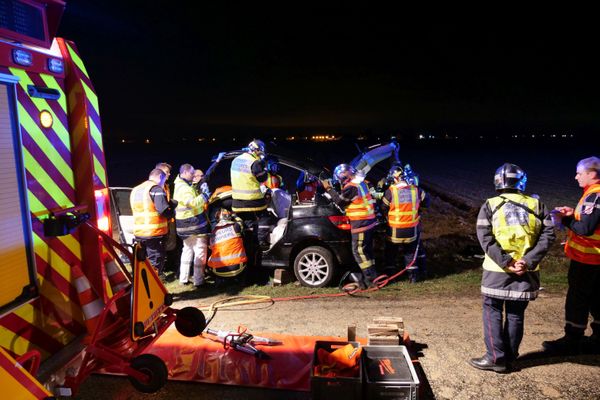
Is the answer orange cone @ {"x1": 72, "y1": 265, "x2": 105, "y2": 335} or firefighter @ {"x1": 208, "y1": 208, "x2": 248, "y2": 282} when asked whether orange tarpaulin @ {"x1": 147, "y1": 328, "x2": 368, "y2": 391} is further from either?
firefighter @ {"x1": 208, "y1": 208, "x2": 248, "y2": 282}

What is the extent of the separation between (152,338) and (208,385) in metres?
0.83

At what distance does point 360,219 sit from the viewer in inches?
262

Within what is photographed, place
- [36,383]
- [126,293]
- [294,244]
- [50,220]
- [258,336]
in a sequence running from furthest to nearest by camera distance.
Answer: [294,244] → [258,336] → [126,293] → [50,220] → [36,383]

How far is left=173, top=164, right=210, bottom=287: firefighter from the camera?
7.03m

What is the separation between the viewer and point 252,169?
7.56 metres

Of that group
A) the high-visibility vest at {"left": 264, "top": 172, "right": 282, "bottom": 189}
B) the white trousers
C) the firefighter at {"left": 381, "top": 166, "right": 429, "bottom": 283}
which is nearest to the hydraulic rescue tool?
the white trousers

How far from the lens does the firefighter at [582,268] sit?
4523mm

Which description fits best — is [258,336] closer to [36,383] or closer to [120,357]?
[120,357]

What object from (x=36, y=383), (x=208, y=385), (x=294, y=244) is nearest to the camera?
(x=36, y=383)

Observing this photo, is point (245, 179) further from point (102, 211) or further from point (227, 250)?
point (102, 211)

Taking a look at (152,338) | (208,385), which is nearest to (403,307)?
(208,385)

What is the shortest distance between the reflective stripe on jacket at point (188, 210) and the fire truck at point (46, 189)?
3349 mm

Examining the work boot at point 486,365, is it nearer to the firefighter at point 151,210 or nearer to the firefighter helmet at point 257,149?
the firefighter at point 151,210

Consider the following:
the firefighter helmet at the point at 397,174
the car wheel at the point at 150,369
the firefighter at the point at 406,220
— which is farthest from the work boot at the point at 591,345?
the car wheel at the point at 150,369
